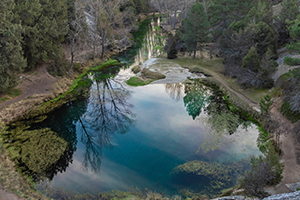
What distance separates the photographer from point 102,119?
2758 cm

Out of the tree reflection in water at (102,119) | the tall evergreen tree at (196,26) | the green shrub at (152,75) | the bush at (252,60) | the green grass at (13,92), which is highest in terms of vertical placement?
the tall evergreen tree at (196,26)

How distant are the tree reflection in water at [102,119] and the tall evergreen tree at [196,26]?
1854 cm

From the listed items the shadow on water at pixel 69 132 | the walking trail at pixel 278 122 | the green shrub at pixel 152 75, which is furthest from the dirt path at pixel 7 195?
the green shrub at pixel 152 75

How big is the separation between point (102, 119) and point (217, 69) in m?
23.8

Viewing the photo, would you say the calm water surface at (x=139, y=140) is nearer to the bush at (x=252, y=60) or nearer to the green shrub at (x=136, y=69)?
the bush at (x=252, y=60)

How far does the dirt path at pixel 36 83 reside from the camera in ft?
100

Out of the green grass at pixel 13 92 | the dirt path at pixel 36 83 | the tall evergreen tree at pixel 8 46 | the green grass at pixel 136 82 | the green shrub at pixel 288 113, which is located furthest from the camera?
the green grass at pixel 136 82

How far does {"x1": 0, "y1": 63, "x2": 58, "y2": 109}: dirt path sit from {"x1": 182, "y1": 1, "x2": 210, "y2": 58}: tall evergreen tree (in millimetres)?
26715

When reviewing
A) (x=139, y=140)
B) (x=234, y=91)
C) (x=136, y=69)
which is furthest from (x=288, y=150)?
(x=136, y=69)

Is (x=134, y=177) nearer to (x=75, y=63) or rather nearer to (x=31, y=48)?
(x=31, y=48)

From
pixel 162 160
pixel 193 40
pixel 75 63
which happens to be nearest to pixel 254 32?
pixel 193 40

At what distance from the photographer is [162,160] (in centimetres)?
2106

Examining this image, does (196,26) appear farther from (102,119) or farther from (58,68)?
(102,119)

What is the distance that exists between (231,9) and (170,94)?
27.0 metres
